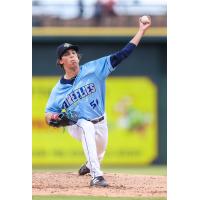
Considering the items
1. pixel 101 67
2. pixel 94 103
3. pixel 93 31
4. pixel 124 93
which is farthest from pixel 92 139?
pixel 124 93

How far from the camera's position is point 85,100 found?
6.28m

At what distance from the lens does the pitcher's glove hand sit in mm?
6312

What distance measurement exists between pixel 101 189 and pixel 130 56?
3758 mm

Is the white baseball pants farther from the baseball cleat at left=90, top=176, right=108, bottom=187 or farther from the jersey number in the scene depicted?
the jersey number

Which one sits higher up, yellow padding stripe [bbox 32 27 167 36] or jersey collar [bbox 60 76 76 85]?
yellow padding stripe [bbox 32 27 167 36]

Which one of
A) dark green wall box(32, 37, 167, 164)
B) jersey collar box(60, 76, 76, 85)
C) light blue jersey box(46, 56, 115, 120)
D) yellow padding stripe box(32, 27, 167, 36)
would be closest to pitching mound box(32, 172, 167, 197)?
light blue jersey box(46, 56, 115, 120)

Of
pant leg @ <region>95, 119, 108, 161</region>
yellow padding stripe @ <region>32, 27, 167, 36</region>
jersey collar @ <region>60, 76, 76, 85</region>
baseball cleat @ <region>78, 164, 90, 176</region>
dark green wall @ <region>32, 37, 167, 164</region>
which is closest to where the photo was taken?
jersey collar @ <region>60, 76, 76, 85</region>

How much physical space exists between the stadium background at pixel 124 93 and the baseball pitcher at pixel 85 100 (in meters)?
2.25

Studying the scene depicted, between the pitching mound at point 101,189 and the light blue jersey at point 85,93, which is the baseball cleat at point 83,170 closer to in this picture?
the pitching mound at point 101,189

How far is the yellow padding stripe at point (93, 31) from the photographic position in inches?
407

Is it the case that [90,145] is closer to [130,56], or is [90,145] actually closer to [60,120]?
[60,120]

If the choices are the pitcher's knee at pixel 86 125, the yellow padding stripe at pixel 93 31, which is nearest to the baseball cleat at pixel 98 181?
the pitcher's knee at pixel 86 125

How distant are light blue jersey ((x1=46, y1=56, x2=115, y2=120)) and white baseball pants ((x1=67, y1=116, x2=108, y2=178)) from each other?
0.24 feet
